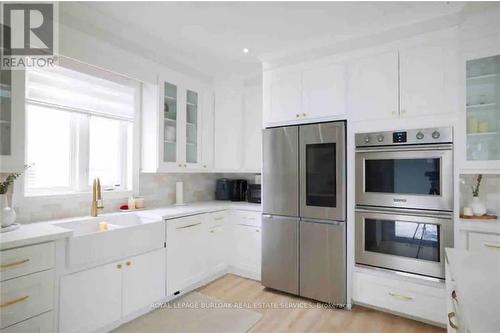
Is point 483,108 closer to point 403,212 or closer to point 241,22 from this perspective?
point 403,212

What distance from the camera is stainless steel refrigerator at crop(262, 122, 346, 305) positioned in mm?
2422

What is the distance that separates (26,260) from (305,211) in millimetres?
2142

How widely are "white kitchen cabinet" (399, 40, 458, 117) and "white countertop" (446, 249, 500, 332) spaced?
47.1 inches

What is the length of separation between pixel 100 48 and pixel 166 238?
1817 millimetres

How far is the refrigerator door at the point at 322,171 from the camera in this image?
242cm

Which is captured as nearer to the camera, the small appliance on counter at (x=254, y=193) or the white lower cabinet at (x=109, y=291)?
the white lower cabinet at (x=109, y=291)

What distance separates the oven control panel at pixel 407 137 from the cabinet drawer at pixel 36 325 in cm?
267

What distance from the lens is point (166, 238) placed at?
2.51 m

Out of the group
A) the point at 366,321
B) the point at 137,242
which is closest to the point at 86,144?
the point at 137,242

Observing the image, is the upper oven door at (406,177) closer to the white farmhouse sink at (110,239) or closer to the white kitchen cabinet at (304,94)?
the white kitchen cabinet at (304,94)

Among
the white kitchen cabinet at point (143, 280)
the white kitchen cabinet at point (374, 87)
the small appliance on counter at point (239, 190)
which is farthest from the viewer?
the small appliance on counter at point (239, 190)

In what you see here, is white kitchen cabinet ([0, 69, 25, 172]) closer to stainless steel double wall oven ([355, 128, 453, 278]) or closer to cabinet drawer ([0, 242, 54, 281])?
cabinet drawer ([0, 242, 54, 281])

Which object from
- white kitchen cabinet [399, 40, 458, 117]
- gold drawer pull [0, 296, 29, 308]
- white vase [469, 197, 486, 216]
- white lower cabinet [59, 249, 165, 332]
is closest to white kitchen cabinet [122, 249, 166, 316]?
white lower cabinet [59, 249, 165, 332]

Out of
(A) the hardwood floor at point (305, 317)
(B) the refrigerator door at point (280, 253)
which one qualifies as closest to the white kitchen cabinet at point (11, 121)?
(A) the hardwood floor at point (305, 317)
